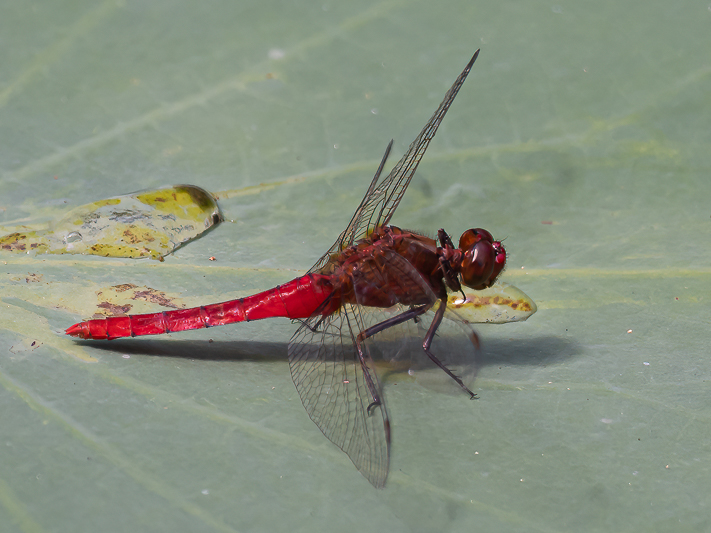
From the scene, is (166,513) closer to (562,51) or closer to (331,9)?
(331,9)

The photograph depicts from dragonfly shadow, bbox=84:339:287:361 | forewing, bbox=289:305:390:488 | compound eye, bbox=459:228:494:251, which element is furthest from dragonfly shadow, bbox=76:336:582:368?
compound eye, bbox=459:228:494:251

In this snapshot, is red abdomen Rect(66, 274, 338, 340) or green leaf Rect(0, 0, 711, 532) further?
red abdomen Rect(66, 274, 338, 340)

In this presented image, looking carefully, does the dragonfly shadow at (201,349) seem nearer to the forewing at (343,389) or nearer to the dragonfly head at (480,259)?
the forewing at (343,389)

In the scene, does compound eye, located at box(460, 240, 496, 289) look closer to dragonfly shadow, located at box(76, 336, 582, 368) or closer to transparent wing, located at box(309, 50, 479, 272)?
dragonfly shadow, located at box(76, 336, 582, 368)

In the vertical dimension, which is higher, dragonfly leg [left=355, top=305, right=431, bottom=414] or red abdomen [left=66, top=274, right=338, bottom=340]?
red abdomen [left=66, top=274, right=338, bottom=340]

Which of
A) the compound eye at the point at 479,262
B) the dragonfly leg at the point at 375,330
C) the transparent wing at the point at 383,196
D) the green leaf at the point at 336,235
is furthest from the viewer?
the transparent wing at the point at 383,196

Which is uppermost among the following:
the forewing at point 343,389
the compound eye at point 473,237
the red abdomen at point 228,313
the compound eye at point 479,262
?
the compound eye at point 473,237

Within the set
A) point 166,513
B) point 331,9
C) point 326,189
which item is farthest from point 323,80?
point 166,513

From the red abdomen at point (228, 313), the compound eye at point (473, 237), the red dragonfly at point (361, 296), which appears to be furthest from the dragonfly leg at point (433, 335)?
the red abdomen at point (228, 313)
